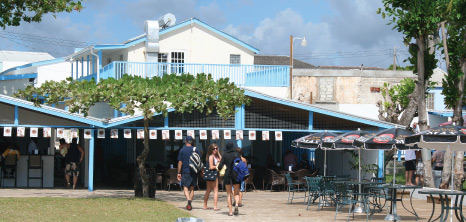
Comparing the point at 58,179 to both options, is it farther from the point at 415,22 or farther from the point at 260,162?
the point at 415,22

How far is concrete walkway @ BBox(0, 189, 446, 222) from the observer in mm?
15680

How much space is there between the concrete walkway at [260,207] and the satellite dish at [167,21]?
13229 millimetres

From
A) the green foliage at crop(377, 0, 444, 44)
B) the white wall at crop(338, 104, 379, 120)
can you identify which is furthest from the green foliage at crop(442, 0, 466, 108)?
the white wall at crop(338, 104, 379, 120)

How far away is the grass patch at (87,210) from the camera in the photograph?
47.5 feet

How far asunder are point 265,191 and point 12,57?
106 ft

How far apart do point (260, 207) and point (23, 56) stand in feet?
128

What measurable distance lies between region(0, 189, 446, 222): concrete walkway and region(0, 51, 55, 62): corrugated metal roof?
101ft

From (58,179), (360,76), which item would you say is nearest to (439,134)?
(58,179)

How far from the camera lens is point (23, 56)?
53.7 meters

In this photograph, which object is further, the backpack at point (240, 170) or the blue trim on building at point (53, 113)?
the blue trim on building at point (53, 113)

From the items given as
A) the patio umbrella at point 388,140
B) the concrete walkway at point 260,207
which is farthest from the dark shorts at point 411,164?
the patio umbrella at point 388,140

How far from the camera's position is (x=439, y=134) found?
13.7 meters

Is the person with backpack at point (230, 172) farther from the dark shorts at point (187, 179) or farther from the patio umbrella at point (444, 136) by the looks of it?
the patio umbrella at point (444, 136)

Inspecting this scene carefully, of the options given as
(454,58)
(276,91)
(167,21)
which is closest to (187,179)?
(454,58)
